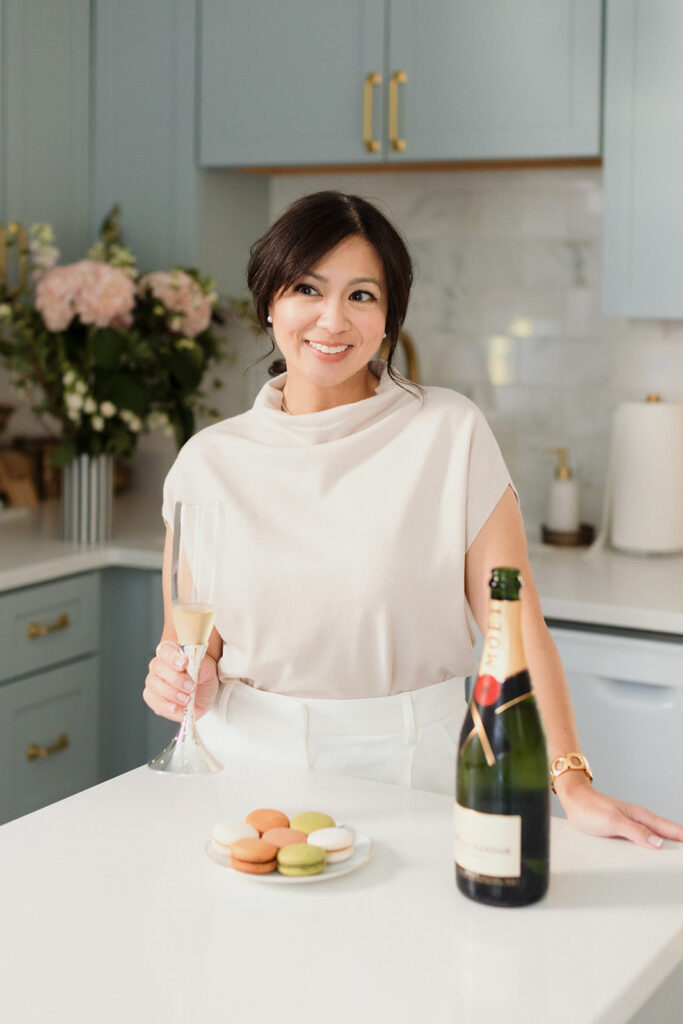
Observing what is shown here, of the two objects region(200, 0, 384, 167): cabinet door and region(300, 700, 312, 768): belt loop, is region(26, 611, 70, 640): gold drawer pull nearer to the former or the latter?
region(200, 0, 384, 167): cabinet door

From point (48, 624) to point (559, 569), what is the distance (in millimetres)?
1122

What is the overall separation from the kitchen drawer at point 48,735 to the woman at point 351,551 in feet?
3.85

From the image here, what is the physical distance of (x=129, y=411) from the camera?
278 centimetres

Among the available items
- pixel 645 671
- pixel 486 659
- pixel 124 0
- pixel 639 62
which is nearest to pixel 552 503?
pixel 645 671

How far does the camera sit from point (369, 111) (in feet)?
9.00

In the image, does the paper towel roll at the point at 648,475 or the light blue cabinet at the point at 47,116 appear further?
the light blue cabinet at the point at 47,116

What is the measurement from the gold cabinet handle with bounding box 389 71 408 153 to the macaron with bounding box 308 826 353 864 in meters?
1.97

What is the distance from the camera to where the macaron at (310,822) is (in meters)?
1.12

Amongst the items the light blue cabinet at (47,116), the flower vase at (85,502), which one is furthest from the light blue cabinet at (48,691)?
the light blue cabinet at (47,116)

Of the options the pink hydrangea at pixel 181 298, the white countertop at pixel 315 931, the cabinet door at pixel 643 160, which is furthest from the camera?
the pink hydrangea at pixel 181 298

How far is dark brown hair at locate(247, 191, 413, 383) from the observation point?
1.52 metres

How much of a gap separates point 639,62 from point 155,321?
1200mm

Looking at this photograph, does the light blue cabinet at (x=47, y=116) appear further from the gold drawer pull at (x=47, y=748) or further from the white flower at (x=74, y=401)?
the gold drawer pull at (x=47, y=748)

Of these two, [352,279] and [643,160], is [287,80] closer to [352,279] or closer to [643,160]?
[643,160]
